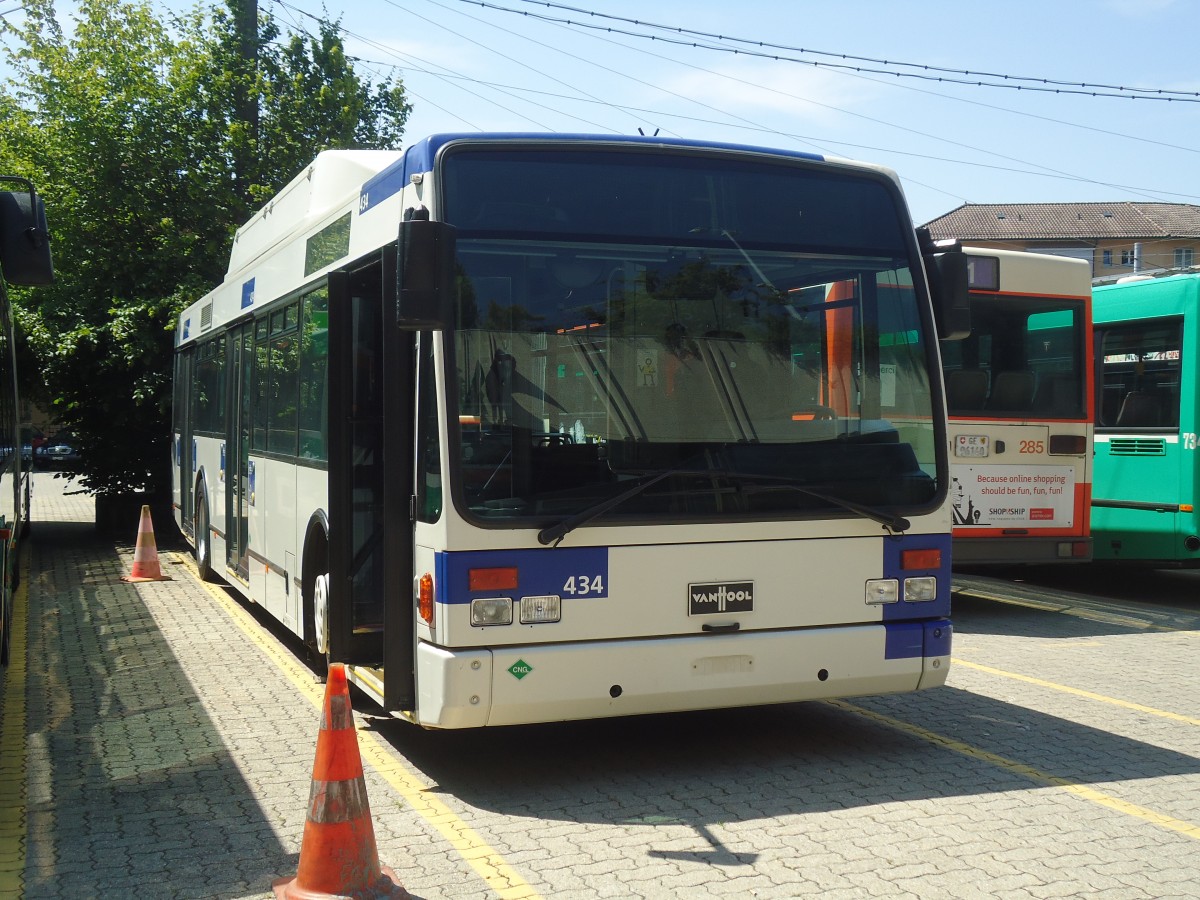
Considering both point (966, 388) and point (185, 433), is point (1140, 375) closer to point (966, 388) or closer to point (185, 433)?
point (966, 388)

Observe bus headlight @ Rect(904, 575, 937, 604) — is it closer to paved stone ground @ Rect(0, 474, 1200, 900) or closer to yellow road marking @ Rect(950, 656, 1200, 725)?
paved stone ground @ Rect(0, 474, 1200, 900)

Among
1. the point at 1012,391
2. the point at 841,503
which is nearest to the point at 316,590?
the point at 841,503

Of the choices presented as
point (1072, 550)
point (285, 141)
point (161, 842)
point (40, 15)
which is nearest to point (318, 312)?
point (161, 842)

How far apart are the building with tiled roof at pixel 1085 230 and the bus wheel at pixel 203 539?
7412 centimetres

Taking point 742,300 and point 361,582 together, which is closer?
point 742,300

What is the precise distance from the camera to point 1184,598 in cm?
1321

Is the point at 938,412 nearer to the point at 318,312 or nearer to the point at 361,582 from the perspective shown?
the point at 361,582

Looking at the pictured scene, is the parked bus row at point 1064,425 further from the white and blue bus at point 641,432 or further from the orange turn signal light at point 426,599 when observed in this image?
the orange turn signal light at point 426,599

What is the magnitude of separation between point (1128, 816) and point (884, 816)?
1.02 m

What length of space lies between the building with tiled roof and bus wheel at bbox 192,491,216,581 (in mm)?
74117

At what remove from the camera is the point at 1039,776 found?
6090 millimetres

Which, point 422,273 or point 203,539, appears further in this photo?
point 203,539

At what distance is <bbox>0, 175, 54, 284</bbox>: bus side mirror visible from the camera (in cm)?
595

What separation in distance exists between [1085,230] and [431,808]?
88.5 metres
